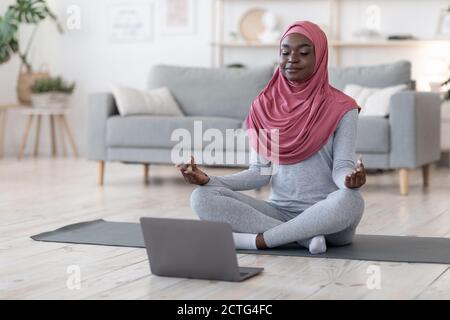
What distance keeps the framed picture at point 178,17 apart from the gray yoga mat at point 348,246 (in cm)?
448

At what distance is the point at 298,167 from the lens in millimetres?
3213

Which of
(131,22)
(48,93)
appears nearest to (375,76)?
(131,22)

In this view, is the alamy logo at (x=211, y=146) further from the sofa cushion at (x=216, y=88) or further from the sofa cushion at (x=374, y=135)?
the sofa cushion at (x=374, y=135)

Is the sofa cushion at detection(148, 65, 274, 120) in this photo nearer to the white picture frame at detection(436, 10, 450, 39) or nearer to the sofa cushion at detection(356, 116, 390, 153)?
the sofa cushion at detection(356, 116, 390, 153)

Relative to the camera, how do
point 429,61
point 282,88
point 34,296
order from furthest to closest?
point 429,61 → point 282,88 → point 34,296

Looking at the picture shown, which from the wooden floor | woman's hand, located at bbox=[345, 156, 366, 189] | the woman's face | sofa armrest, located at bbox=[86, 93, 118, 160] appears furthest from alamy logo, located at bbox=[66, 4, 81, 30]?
woman's hand, located at bbox=[345, 156, 366, 189]

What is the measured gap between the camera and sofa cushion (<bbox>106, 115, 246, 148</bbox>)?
18.6 ft

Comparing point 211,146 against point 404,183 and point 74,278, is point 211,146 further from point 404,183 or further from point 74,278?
point 74,278

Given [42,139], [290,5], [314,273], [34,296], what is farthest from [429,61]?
[34,296]

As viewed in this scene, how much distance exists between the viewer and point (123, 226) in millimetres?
3797

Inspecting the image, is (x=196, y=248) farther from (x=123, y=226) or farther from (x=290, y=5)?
(x=290, y=5)

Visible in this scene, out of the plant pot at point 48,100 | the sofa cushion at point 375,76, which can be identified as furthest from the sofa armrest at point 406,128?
the plant pot at point 48,100

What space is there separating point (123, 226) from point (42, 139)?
4.94 meters
